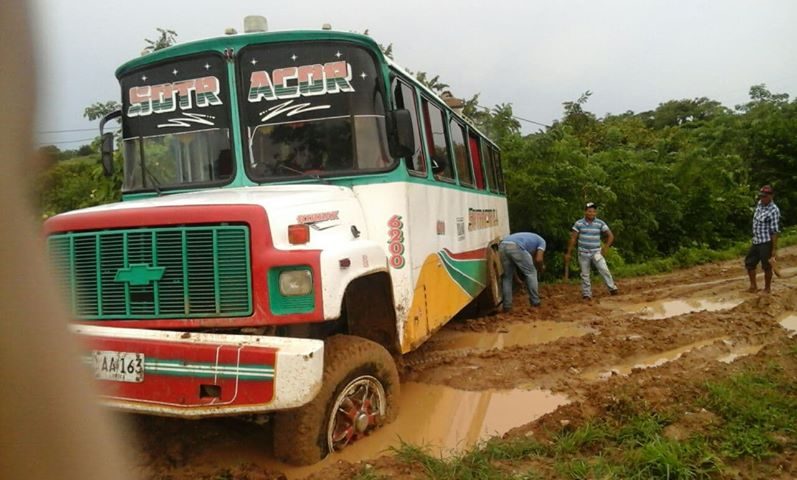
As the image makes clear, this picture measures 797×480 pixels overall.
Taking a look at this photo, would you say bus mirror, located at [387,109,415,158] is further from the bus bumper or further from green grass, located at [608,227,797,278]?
green grass, located at [608,227,797,278]

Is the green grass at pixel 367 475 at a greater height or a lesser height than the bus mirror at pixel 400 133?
lesser

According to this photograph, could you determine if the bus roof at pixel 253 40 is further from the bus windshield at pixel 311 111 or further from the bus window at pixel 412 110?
the bus window at pixel 412 110

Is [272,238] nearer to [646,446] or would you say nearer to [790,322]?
[646,446]

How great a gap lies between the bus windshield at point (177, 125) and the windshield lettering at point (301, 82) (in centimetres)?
26

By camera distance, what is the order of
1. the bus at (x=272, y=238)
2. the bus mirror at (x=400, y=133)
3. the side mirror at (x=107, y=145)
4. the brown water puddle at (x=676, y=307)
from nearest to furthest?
the bus at (x=272, y=238), the bus mirror at (x=400, y=133), the side mirror at (x=107, y=145), the brown water puddle at (x=676, y=307)

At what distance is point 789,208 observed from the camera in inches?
883

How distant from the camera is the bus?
3.28 metres

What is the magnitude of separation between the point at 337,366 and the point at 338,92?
2.03 m

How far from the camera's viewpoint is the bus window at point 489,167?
30.8 feet

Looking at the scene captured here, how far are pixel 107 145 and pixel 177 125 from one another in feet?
3.30

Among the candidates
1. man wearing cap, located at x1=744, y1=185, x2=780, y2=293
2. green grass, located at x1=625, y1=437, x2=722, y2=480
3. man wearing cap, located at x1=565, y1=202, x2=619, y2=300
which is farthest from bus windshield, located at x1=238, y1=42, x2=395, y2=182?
man wearing cap, located at x1=744, y1=185, x2=780, y2=293

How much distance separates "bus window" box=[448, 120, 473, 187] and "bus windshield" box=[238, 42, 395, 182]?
8.02 ft

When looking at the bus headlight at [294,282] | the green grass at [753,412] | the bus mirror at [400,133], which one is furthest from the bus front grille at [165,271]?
the green grass at [753,412]

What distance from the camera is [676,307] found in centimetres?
926
